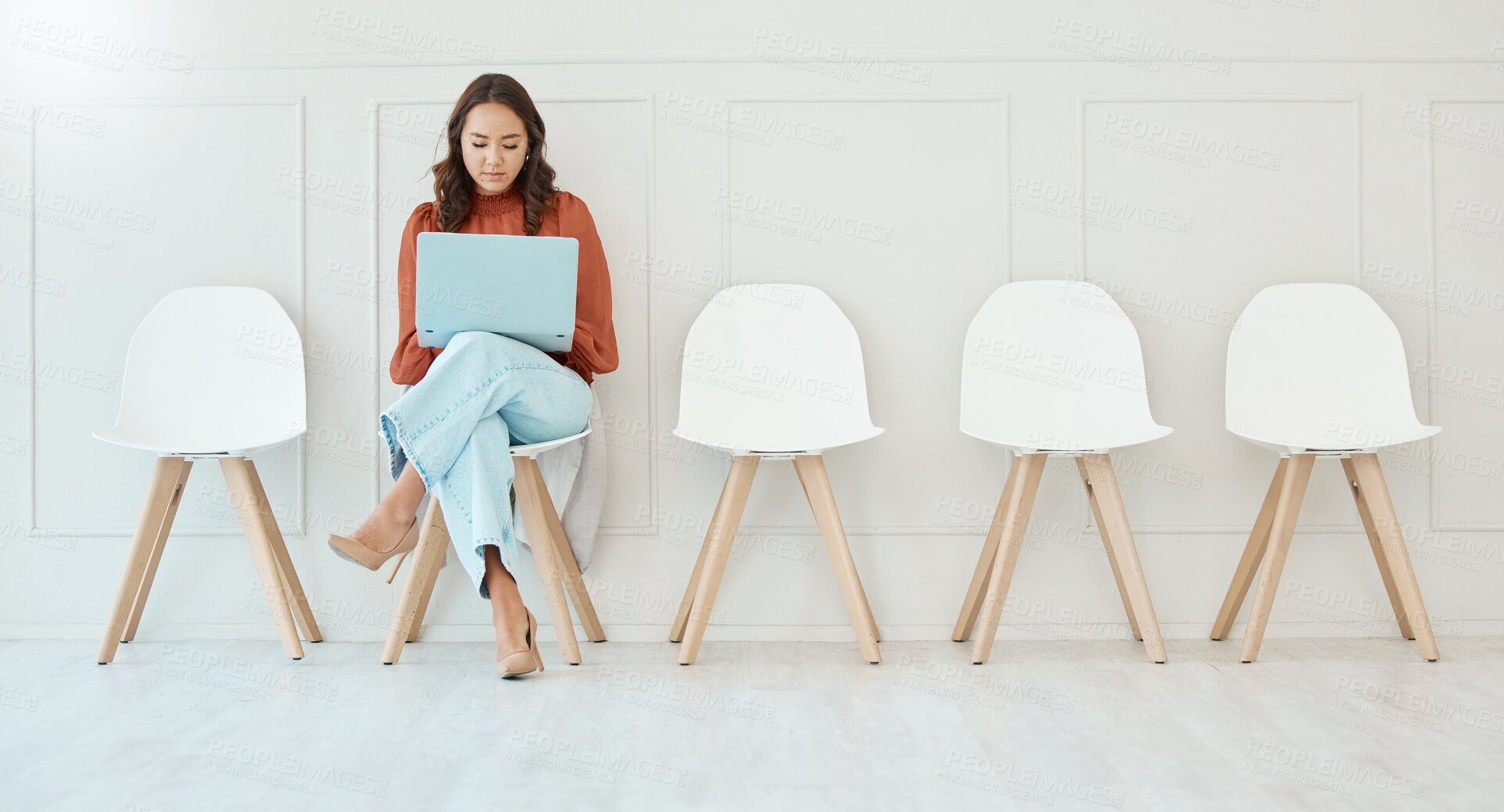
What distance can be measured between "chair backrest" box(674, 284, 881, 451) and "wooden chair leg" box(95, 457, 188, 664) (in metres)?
1.16

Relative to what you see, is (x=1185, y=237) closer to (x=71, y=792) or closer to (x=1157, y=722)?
(x=1157, y=722)

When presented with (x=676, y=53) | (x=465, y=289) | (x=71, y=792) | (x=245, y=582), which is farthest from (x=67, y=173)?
(x=71, y=792)

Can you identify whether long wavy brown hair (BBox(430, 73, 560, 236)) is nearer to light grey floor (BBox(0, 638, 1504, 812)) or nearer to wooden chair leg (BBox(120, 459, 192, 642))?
wooden chair leg (BBox(120, 459, 192, 642))

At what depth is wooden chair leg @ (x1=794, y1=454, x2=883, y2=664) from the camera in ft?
6.57

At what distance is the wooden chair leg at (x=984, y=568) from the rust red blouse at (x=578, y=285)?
0.96 m

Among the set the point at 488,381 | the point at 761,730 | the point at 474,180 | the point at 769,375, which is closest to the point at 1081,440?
the point at 769,375

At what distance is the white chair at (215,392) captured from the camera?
2.12 meters

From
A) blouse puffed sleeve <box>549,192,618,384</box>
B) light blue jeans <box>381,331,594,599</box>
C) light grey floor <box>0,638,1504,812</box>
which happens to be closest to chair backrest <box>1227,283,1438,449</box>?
light grey floor <box>0,638,1504,812</box>

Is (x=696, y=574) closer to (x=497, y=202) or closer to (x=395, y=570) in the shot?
(x=395, y=570)

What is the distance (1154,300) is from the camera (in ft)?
7.61

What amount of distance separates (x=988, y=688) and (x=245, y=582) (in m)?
1.80

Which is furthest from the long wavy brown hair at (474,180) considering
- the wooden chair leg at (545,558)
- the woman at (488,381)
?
the wooden chair leg at (545,558)

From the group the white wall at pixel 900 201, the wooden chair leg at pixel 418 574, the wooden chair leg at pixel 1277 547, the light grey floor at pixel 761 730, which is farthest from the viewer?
the white wall at pixel 900 201

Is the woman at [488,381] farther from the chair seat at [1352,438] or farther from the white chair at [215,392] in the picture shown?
Result: the chair seat at [1352,438]
